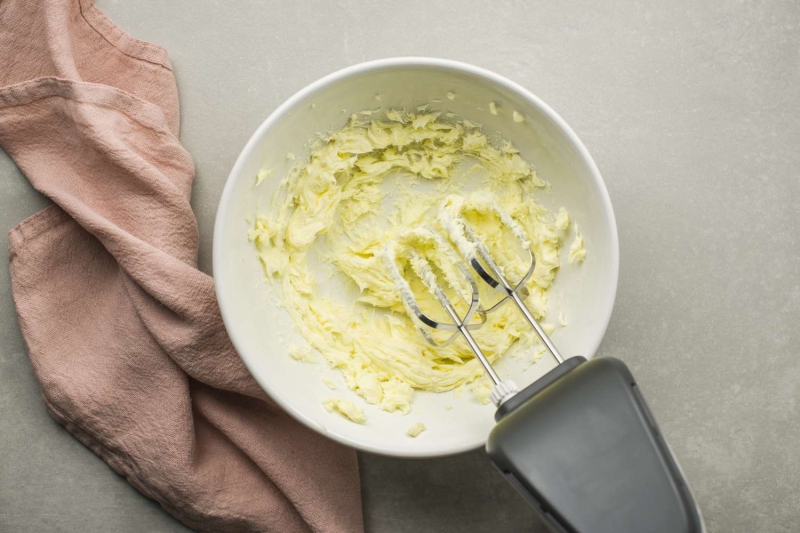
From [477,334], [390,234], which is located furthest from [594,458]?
[390,234]

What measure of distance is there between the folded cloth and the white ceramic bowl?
0.31 feet

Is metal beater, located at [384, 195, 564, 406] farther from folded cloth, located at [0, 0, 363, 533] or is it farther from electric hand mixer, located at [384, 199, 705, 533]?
folded cloth, located at [0, 0, 363, 533]

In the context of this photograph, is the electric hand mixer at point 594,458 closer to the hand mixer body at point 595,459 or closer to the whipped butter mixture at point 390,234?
the hand mixer body at point 595,459

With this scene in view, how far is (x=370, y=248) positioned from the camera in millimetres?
1094

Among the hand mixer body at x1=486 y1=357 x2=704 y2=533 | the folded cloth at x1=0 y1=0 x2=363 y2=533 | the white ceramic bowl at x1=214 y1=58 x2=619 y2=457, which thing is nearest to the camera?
the hand mixer body at x1=486 y1=357 x2=704 y2=533

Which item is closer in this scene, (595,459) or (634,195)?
(595,459)

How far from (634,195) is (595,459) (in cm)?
53

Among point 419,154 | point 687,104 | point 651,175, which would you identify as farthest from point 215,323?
point 687,104

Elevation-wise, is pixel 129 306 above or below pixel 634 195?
below

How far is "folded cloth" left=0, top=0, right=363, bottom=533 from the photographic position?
1.04m

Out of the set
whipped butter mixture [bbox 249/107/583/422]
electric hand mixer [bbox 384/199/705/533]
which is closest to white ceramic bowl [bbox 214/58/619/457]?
whipped butter mixture [bbox 249/107/583/422]

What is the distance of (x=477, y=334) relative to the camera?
108cm

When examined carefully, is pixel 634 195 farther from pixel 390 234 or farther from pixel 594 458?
pixel 594 458

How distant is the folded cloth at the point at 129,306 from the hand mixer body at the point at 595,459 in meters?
0.45
